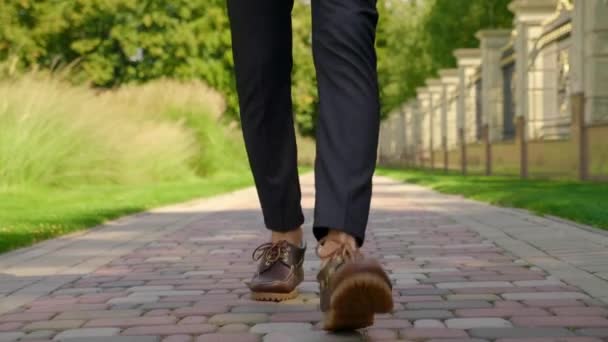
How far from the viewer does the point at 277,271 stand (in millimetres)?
3367

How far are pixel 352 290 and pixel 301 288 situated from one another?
1.31 metres

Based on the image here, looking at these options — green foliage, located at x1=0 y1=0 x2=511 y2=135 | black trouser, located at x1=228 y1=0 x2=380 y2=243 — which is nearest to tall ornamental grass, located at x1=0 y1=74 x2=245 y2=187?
green foliage, located at x1=0 y1=0 x2=511 y2=135

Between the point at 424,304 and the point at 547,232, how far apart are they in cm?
275

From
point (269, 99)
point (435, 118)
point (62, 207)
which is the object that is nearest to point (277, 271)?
point (269, 99)

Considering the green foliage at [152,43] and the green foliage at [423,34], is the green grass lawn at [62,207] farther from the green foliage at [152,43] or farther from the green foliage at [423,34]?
the green foliage at [423,34]

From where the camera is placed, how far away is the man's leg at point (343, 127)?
2705 mm

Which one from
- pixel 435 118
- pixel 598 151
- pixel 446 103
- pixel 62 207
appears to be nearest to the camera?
pixel 62 207

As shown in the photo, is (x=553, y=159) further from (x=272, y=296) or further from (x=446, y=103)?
(x=446, y=103)

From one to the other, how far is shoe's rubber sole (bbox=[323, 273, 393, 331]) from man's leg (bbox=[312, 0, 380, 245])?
10.6 inches

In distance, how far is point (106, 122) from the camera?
564 inches

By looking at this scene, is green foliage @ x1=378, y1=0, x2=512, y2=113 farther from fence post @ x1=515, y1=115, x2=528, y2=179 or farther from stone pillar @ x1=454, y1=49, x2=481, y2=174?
fence post @ x1=515, y1=115, x2=528, y2=179

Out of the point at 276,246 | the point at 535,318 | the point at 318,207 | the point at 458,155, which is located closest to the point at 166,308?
the point at 276,246

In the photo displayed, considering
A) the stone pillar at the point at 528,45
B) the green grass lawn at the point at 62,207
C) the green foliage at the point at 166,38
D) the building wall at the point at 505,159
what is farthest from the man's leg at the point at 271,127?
the green foliage at the point at 166,38

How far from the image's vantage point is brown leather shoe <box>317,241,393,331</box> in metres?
2.50
